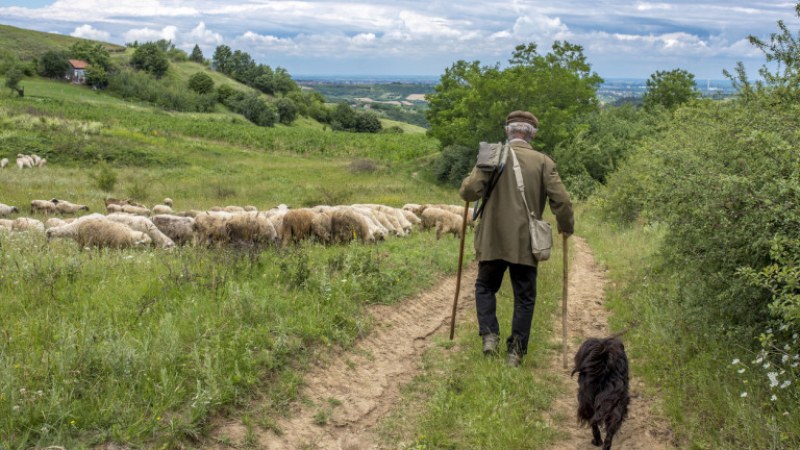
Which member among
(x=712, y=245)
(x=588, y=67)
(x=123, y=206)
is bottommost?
(x=123, y=206)

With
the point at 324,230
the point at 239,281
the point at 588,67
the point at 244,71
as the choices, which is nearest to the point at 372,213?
the point at 324,230

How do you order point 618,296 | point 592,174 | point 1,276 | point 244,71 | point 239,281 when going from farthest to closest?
point 244,71 < point 592,174 < point 618,296 < point 239,281 < point 1,276

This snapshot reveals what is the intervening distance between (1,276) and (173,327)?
7.53 ft

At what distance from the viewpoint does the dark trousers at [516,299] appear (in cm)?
577

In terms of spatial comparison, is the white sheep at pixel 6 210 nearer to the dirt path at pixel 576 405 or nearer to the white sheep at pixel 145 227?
the white sheep at pixel 145 227

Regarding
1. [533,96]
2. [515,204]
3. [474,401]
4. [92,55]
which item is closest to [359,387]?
[474,401]

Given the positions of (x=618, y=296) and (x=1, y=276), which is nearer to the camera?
(x=1, y=276)

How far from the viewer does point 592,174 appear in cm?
2820

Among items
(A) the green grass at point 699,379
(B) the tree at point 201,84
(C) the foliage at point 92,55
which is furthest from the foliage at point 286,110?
→ (A) the green grass at point 699,379

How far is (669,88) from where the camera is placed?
42.2 meters

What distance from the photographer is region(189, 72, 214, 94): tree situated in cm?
9300

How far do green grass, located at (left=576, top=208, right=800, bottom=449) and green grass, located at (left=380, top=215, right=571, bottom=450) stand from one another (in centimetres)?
97

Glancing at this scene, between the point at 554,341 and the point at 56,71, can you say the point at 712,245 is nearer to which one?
the point at 554,341

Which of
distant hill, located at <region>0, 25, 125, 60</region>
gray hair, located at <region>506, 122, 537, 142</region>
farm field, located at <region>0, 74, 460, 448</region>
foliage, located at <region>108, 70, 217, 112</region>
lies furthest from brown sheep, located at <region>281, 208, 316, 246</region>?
distant hill, located at <region>0, 25, 125, 60</region>
